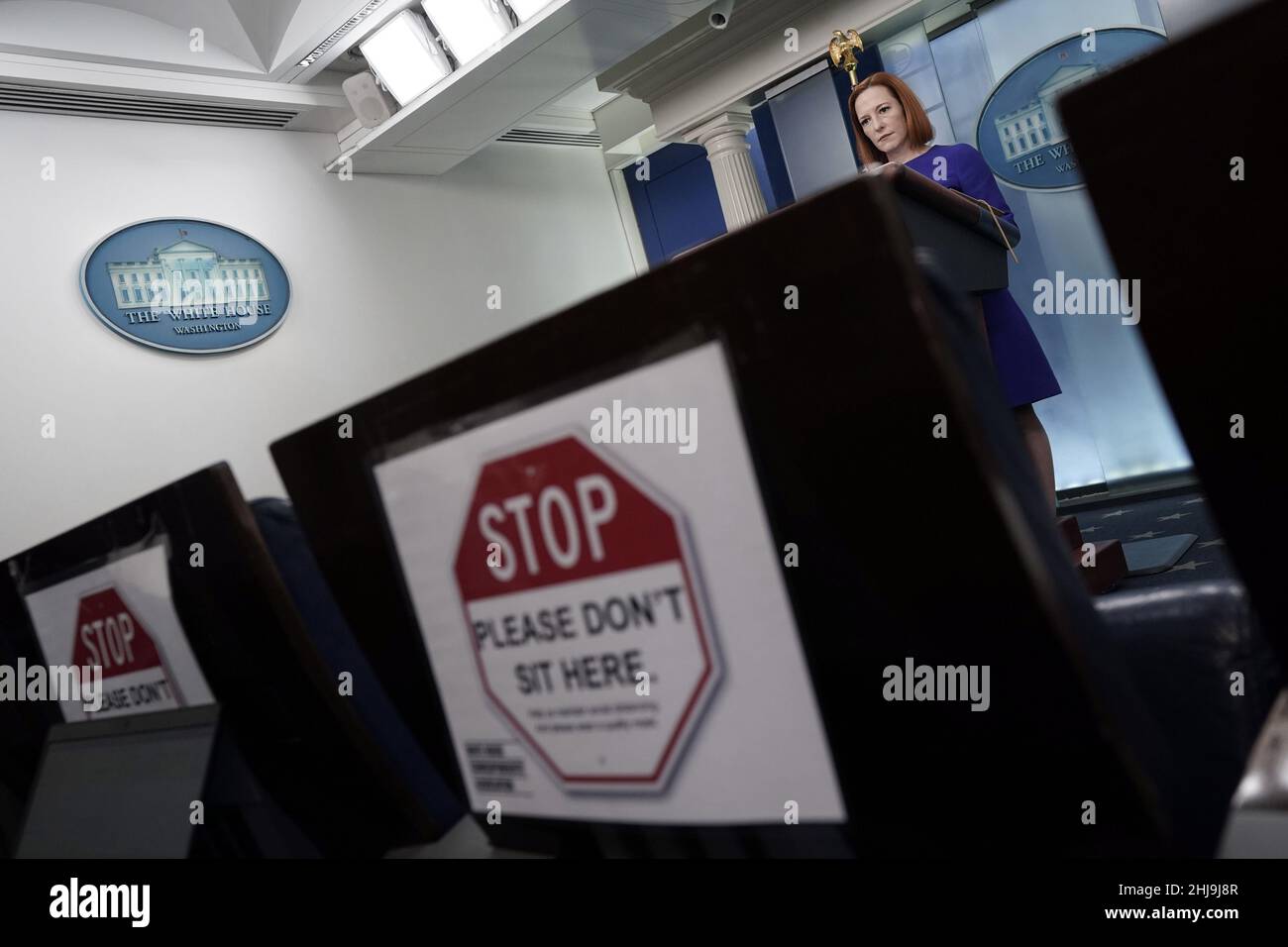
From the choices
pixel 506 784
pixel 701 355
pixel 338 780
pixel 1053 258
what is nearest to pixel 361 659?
pixel 338 780

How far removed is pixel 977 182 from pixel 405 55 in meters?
2.63

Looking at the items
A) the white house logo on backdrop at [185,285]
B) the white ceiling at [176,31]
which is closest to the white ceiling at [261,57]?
the white ceiling at [176,31]

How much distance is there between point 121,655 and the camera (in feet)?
2.90

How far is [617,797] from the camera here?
0.56m

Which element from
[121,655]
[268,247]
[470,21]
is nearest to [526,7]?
[470,21]

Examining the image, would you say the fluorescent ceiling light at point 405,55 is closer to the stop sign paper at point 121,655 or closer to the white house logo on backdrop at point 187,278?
the white house logo on backdrop at point 187,278

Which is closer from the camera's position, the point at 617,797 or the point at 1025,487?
the point at 1025,487

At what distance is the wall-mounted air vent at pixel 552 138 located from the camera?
5387 mm

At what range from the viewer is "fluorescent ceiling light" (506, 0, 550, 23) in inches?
146

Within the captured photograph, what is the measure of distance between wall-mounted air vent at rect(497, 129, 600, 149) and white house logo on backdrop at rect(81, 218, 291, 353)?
1619 millimetres

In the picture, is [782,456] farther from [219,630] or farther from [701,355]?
[219,630]

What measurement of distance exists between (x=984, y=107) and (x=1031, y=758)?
4.76m

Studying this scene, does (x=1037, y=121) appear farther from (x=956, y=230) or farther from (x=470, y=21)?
(x=956, y=230)
